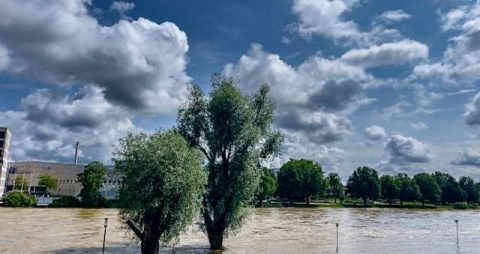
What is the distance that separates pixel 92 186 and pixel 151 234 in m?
98.2

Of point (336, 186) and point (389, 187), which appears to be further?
point (336, 186)

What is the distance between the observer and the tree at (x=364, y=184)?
600 ft

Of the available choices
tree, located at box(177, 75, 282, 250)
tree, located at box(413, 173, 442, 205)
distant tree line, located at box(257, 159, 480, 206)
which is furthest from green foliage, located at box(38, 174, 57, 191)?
tree, located at box(177, 75, 282, 250)

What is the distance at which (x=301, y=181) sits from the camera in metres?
167

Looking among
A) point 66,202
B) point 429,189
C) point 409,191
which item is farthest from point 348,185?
point 66,202

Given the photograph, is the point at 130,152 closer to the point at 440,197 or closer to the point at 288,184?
the point at 288,184

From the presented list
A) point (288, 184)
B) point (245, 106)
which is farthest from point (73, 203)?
point (245, 106)

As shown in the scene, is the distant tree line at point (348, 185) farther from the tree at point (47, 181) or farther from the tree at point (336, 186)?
the tree at point (47, 181)

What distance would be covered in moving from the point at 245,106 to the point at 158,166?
14041mm

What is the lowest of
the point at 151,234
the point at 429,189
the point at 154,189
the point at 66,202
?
the point at 66,202

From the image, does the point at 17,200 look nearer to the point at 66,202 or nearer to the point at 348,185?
the point at 66,202

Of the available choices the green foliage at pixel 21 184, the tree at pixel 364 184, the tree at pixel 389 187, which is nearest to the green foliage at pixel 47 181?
the green foliage at pixel 21 184

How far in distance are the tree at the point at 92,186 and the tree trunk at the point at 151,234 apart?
96046 mm

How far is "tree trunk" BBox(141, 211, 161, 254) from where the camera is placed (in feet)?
106
